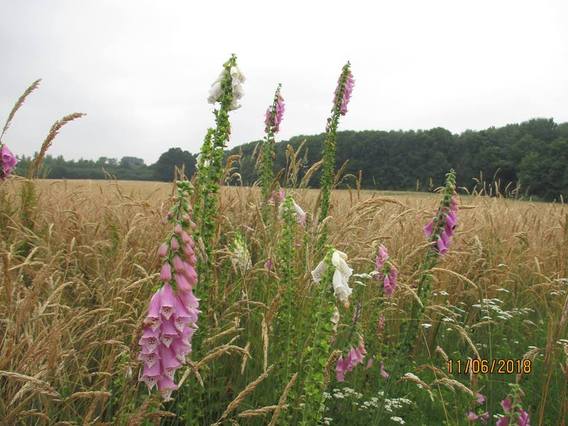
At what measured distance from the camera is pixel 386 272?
3207 mm

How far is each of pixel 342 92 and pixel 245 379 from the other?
3725 millimetres

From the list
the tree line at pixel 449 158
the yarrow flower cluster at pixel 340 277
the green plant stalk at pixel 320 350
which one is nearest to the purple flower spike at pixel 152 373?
the green plant stalk at pixel 320 350

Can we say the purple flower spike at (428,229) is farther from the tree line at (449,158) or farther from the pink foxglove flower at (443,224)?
the tree line at (449,158)

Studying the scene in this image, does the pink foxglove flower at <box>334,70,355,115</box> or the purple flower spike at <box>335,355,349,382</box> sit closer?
the purple flower spike at <box>335,355,349,382</box>

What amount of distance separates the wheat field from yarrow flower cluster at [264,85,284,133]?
903mm

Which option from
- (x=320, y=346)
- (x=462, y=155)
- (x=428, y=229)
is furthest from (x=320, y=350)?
(x=462, y=155)

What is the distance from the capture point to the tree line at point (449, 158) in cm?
5050

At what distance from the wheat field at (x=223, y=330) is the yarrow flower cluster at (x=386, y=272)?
0.34 feet

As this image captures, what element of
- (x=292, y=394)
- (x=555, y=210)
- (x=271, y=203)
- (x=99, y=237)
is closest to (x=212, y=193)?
(x=292, y=394)

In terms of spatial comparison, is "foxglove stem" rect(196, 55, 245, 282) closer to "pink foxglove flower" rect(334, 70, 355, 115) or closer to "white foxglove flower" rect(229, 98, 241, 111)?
"white foxglove flower" rect(229, 98, 241, 111)

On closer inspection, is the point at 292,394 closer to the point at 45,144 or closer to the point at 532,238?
the point at 45,144

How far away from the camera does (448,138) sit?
67625 millimetres

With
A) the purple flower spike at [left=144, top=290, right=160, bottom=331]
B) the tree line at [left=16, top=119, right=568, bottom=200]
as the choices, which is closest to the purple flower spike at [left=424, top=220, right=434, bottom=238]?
the purple flower spike at [left=144, top=290, right=160, bottom=331]

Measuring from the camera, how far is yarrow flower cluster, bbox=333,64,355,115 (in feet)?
18.3
